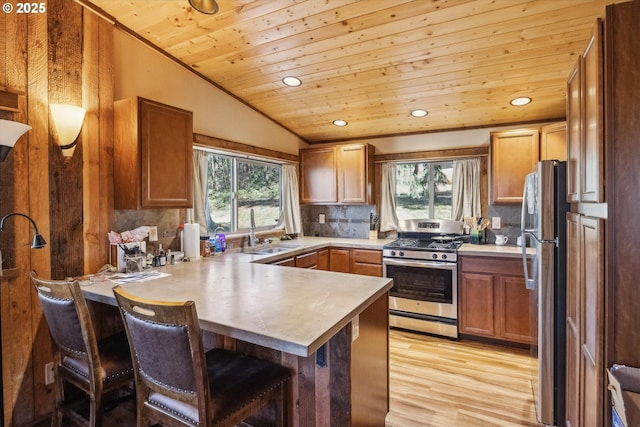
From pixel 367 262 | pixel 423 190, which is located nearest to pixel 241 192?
pixel 367 262

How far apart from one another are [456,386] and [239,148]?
302 centimetres

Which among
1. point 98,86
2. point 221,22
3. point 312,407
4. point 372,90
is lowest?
point 312,407

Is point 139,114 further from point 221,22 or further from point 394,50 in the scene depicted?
point 394,50

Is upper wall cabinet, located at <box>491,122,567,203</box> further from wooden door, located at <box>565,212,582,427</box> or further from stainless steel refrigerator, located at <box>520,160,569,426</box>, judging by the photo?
wooden door, located at <box>565,212,582,427</box>

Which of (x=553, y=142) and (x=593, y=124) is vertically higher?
(x=553, y=142)

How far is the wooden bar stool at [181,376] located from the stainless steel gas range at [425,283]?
2.42m

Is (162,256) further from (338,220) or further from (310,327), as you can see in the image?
(338,220)

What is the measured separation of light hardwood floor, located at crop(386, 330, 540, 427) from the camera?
2.18 metres

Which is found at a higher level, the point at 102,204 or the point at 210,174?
the point at 210,174

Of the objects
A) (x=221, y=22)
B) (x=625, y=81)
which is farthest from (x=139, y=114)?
(x=625, y=81)

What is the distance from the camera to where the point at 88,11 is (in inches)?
91.0

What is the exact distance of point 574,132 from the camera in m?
1.62

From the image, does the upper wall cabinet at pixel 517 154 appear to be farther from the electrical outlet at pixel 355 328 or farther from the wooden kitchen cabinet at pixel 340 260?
the electrical outlet at pixel 355 328

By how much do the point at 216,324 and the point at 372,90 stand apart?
271 centimetres
